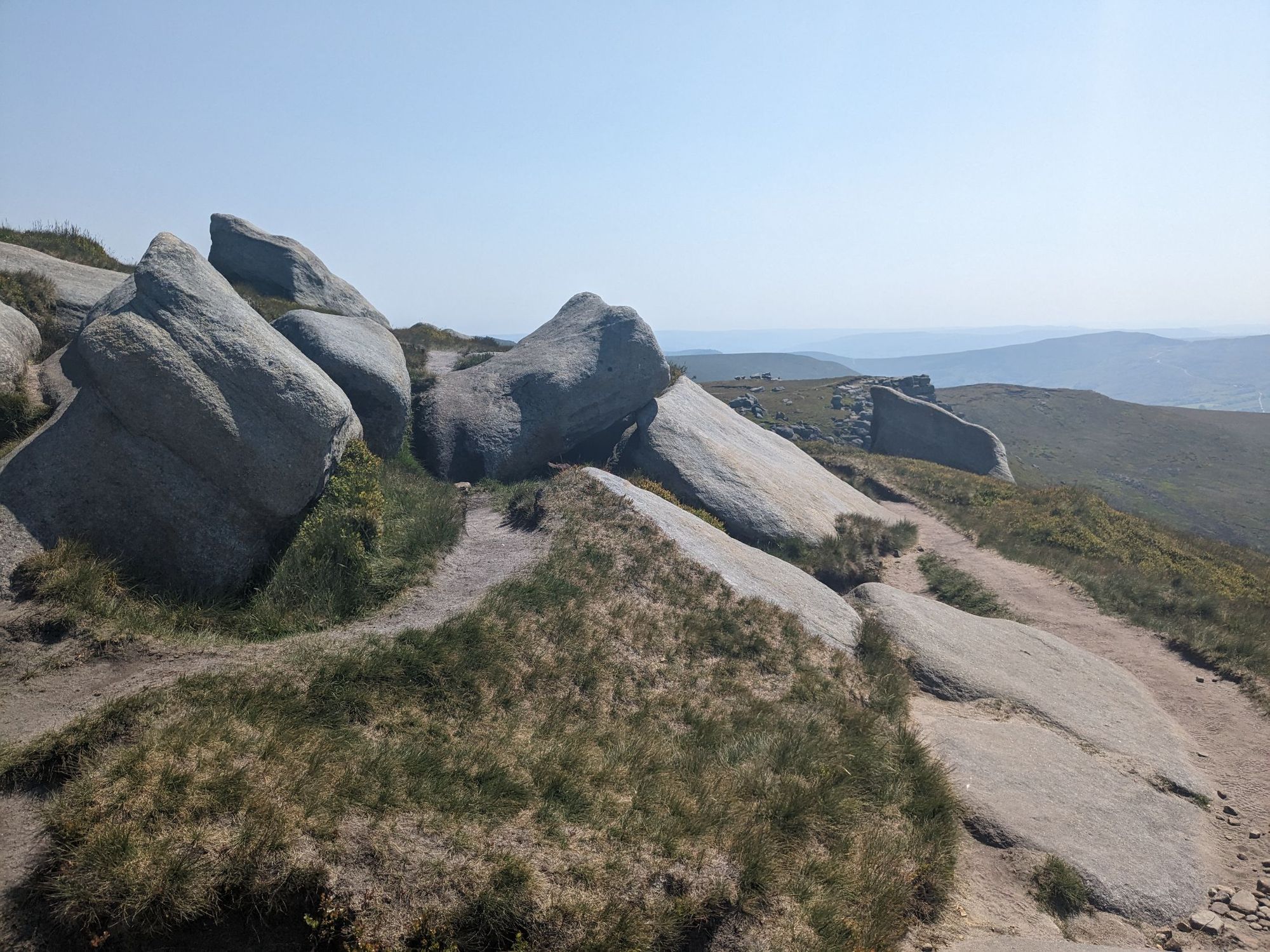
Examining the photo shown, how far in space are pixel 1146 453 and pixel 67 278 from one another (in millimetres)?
120715

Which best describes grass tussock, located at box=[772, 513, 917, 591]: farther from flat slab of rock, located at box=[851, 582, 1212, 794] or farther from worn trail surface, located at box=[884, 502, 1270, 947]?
flat slab of rock, located at box=[851, 582, 1212, 794]

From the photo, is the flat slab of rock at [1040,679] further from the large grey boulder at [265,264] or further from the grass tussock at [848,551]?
the large grey boulder at [265,264]

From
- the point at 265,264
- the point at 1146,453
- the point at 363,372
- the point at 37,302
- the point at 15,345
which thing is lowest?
the point at 1146,453

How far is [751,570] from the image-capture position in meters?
16.3

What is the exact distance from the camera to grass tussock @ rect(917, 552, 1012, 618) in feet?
61.7

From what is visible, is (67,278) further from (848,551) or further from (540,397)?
(848,551)

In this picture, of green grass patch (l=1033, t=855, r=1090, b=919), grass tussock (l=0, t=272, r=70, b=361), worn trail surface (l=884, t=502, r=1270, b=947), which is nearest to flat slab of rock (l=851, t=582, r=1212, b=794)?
worn trail surface (l=884, t=502, r=1270, b=947)

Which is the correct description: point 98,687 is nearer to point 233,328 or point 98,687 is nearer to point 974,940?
point 233,328

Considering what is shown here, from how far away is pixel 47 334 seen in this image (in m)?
15.3

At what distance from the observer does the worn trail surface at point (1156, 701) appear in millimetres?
8555

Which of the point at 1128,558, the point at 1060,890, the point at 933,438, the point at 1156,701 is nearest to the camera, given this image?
the point at 1060,890

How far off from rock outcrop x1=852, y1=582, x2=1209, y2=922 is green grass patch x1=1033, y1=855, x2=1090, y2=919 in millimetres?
246

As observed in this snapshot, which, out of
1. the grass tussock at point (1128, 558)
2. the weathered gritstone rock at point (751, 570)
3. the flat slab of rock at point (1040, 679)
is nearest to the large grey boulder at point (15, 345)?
the weathered gritstone rock at point (751, 570)

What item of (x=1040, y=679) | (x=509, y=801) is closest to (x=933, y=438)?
(x=1040, y=679)
